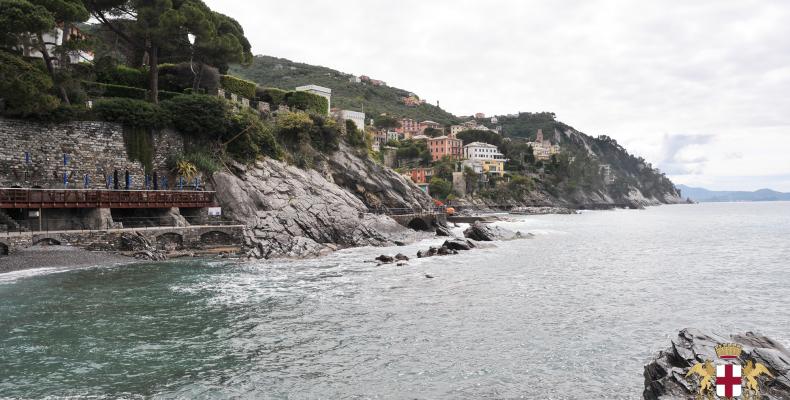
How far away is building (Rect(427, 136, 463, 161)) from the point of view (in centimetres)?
14550

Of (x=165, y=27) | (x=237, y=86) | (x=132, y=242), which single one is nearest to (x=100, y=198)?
(x=132, y=242)

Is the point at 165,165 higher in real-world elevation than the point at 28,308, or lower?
higher

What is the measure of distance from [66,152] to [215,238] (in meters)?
13.6

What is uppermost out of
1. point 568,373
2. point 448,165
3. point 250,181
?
point 448,165

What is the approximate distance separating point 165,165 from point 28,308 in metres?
27.2

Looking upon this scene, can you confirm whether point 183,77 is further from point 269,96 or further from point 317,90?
point 317,90

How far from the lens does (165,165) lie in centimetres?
4491

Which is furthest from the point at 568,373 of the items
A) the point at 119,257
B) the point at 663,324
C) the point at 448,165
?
the point at 448,165

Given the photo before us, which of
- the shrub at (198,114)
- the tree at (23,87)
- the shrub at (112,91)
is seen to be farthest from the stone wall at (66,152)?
the shrub at (112,91)

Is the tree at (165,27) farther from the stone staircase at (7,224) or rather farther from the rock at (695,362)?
the rock at (695,362)

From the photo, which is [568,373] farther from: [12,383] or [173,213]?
[173,213]

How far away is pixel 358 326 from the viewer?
59.8 feet

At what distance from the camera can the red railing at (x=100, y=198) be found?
32.6 m

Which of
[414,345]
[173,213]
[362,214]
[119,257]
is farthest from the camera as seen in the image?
[362,214]
